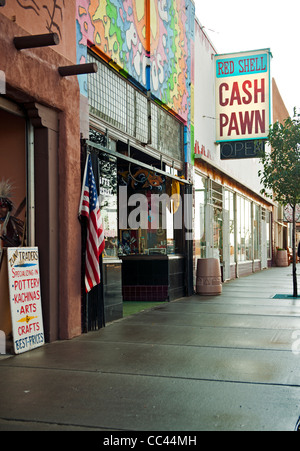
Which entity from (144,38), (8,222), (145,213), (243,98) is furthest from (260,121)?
(8,222)

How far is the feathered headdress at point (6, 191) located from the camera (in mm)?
6824

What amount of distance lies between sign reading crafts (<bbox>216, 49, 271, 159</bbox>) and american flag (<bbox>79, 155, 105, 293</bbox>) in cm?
942

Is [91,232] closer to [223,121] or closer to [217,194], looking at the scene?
[223,121]

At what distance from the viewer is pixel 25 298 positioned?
6277 millimetres

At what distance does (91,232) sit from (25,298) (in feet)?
4.91

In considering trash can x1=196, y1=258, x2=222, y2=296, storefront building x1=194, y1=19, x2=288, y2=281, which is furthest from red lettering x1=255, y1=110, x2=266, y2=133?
trash can x1=196, y1=258, x2=222, y2=296

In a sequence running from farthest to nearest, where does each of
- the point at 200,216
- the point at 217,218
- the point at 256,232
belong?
the point at 256,232, the point at 217,218, the point at 200,216

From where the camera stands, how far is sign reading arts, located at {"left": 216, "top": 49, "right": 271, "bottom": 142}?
15750mm

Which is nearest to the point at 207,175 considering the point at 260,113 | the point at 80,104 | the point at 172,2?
the point at 260,113

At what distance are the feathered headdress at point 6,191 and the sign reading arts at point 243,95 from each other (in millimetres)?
10390

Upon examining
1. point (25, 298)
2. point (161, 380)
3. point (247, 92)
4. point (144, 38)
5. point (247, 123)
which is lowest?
point (161, 380)

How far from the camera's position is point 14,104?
6523 millimetres

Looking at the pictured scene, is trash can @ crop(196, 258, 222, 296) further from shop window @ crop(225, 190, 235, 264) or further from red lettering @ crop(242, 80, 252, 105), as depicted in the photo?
shop window @ crop(225, 190, 235, 264)
